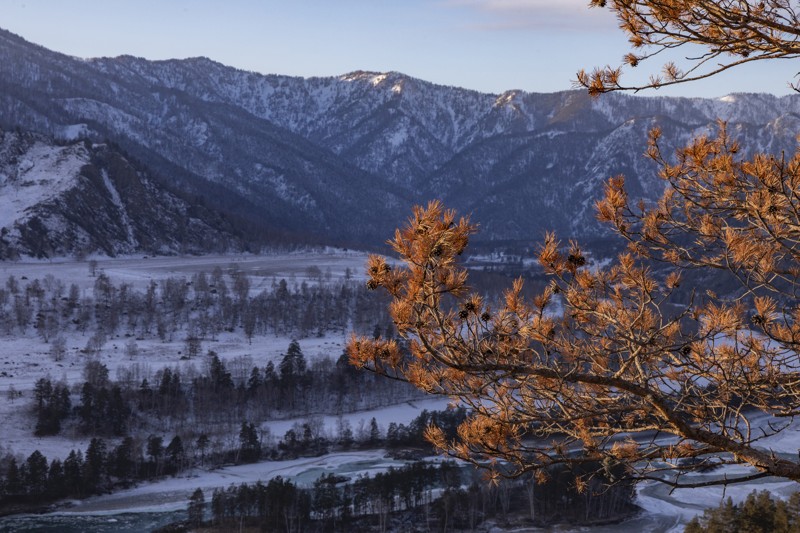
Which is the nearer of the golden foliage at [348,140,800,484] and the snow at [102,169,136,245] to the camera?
the golden foliage at [348,140,800,484]

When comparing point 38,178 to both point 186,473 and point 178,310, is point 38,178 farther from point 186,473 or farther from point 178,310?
point 186,473

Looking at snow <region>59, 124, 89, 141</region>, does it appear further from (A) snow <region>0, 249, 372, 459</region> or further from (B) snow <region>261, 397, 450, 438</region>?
(B) snow <region>261, 397, 450, 438</region>

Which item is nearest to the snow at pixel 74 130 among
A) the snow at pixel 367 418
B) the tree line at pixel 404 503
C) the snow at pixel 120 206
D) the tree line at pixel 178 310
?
the snow at pixel 120 206

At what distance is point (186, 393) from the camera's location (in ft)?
168

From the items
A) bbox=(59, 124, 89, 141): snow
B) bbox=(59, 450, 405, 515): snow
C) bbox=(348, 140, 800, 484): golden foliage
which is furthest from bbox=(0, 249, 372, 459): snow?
bbox=(59, 124, 89, 141): snow

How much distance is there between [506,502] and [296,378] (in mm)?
23032

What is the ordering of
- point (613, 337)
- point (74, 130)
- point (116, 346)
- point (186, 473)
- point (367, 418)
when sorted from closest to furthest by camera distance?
point (613, 337)
point (186, 473)
point (367, 418)
point (116, 346)
point (74, 130)

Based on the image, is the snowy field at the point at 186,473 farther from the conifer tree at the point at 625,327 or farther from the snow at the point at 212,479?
the conifer tree at the point at 625,327

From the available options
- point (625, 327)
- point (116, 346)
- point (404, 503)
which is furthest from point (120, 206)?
point (625, 327)

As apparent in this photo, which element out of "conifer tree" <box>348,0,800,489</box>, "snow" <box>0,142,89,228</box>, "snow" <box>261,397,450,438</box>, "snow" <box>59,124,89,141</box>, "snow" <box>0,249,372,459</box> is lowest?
"snow" <box>261,397,450,438</box>

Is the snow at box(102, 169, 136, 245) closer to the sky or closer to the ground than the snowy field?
closer to the sky

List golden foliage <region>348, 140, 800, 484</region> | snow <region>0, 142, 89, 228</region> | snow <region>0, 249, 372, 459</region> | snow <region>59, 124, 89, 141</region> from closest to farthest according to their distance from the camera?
1. golden foliage <region>348, 140, 800, 484</region>
2. snow <region>0, 249, 372, 459</region>
3. snow <region>0, 142, 89, 228</region>
4. snow <region>59, 124, 89, 141</region>

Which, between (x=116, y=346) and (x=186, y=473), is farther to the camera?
(x=116, y=346)

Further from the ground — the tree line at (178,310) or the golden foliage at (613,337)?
the golden foliage at (613,337)
